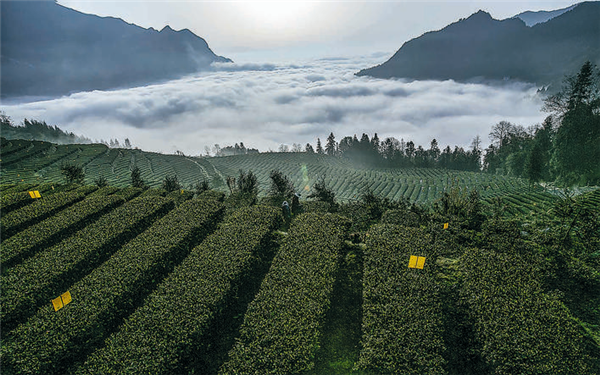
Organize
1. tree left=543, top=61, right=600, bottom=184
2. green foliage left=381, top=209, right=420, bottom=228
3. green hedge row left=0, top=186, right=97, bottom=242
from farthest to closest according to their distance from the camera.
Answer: tree left=543, top=61, right=600, bottom=184 < green foliage left=381, top=209, right=420, bottom=228 < green hedge row left=0, top=186, right=97, bottom=242

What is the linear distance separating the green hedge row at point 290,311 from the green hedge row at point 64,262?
9939mm

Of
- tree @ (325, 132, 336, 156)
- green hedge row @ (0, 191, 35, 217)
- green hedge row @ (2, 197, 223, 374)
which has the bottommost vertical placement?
tree @ (325, 132, 336, 156)

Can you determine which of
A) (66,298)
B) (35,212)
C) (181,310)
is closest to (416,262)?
(181,310)

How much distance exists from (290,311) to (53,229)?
16.2 m

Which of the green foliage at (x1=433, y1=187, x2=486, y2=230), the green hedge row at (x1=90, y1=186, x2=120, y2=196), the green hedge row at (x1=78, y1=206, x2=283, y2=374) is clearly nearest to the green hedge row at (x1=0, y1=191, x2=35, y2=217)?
the green hedge row at (x1=90, y1=186, x2=120, y2=196)

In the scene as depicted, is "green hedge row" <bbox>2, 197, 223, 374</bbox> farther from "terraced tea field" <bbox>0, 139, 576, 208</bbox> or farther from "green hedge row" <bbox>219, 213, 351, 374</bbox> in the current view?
"terraced tea field" <bbox>0, 139, 576, 208</bbox>

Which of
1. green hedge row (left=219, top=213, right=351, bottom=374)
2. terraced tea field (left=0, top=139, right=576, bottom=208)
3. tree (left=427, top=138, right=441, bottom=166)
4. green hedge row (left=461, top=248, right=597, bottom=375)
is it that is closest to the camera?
green hedge row (left=461, top=248, right=597, bottom=375)

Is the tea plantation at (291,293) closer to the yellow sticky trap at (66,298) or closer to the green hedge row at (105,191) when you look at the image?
the yellow sticky trap at (66,298)

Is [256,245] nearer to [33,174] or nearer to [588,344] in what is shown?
[588,344]

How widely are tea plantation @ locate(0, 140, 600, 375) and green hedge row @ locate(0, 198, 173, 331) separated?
8 cm

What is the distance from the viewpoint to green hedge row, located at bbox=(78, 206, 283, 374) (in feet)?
31.5

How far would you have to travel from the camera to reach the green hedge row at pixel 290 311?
934 cm

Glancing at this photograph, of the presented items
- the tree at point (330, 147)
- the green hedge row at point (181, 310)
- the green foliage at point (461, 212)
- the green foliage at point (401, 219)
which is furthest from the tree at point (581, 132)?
the tree at point (330, 147)

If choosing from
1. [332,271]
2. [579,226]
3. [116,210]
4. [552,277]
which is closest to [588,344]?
[552,277]
